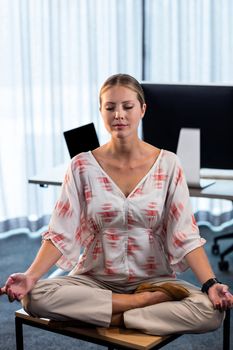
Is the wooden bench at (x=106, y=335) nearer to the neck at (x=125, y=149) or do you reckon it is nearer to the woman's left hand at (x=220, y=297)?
the woman's left hand at (x=220, y=297)

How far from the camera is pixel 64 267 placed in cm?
276

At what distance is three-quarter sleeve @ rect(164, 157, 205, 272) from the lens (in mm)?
2697

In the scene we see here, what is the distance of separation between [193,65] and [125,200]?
2.44 m

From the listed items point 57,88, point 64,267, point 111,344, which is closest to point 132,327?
point 111,344

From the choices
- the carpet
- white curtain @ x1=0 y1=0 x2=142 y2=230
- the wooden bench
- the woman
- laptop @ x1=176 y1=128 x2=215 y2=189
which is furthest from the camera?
white curtain @ x1=0 y1=0 x2=142 y2=230

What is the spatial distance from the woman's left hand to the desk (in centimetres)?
90

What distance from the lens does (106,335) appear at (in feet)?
8.29

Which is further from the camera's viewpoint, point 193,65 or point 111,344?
point 193,65

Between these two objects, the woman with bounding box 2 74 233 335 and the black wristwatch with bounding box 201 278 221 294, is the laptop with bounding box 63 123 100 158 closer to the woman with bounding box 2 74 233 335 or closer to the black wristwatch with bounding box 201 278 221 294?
the woman with bounding box 2 74 233 335

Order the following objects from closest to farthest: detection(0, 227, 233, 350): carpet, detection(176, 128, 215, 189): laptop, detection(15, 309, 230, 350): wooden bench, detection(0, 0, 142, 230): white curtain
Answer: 1. detection(15, 309, 230, 350): wooden bench
2. detection(176, 128, 215, 189): laptop
3. detection(0, 227, 233, 350): carpet
4. detection(0, 0, 142, 230): white curtain

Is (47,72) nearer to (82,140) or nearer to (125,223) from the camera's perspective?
(82,140)

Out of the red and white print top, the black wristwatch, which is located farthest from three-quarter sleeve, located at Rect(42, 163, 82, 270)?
the black wristwatch

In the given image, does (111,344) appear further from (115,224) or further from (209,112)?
(209,112)

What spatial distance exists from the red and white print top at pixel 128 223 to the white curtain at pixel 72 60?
2.21 meters
